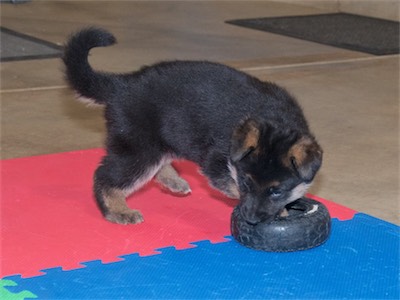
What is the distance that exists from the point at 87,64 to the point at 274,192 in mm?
1449

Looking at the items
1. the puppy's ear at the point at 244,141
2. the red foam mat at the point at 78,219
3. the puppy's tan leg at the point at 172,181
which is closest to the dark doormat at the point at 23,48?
the red foam mat at the point at 78,219

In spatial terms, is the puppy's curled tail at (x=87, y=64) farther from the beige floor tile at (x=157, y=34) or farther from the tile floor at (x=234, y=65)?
the beige floor tile at (x=157, y=34)

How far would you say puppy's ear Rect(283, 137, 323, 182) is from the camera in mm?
4242

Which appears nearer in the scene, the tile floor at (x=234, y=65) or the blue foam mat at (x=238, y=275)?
the blue foam mat at (x=238, y=275)

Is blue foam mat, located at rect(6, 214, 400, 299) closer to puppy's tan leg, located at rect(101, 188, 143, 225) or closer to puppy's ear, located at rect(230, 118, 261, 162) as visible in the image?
puppy's tan leg, located at rect(101, 188, 143, 225)

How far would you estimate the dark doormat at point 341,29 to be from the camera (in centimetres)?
1047

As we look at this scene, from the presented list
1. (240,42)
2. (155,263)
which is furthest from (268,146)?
(240,42)

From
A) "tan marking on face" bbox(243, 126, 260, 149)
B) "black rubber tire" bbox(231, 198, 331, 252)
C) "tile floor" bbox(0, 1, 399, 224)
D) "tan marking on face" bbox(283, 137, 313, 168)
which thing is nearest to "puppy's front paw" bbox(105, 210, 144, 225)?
"black rubber tire" bbox(231, 198, 331, 252)

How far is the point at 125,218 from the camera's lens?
196 inches

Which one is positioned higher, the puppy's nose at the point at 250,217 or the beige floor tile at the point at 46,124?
the puppy's nose at the point at 250,217

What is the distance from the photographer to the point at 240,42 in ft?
35.3

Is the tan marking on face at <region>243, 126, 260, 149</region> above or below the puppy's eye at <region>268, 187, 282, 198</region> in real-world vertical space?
above

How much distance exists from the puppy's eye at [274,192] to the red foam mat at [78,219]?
636 millimetres

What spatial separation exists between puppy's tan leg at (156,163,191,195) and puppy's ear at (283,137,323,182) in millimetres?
1231
